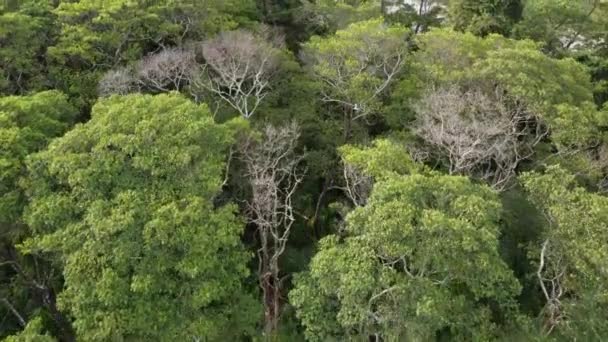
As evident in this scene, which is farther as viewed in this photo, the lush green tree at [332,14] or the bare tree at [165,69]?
the lush green tree at [332,14]

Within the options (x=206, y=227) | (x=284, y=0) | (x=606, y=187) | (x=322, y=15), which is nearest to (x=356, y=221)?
(x=206, y=227)

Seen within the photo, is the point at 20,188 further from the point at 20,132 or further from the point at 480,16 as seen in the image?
the point at 480,16

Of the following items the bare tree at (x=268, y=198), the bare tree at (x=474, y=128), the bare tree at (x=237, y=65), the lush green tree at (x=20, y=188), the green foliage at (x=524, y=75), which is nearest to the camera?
the lush green tree at (x=20, y=188)

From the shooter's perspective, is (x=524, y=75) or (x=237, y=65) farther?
(x=237, y=65)

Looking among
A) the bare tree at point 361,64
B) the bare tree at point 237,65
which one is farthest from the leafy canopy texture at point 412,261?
the bare tree at point 237,65

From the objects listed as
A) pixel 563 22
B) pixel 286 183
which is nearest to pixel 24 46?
pixel 286 183

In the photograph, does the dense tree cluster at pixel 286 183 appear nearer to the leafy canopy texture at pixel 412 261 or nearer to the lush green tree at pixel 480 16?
the leafy canopy texture at pixel 412 261
